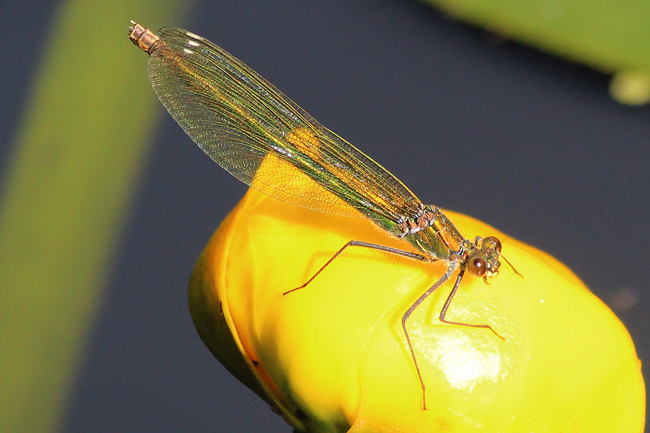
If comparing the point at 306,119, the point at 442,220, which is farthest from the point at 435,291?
the point at 306,119

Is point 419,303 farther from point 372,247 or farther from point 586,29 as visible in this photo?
point 586,29

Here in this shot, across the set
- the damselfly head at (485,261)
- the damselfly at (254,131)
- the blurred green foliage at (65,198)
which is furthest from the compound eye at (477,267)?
the blurred green foliage at (65,198)

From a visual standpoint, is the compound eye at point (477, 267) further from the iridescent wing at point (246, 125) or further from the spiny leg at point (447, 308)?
the iridescent wing at point (246, 125)

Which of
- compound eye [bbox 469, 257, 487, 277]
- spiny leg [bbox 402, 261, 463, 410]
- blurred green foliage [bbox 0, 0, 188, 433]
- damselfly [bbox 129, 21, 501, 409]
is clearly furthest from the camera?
blurred green foliage [bbox 0, 0, 188, 433]

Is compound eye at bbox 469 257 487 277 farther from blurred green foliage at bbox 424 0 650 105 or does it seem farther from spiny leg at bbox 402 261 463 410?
blurred green foliage at bbox 424 0 650 105

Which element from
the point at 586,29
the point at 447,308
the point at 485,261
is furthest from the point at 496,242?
the point at 586,29

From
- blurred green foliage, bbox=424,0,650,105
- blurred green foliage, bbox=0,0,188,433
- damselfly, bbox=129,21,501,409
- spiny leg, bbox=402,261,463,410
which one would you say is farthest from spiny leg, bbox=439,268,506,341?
blurred green foliage, bbox=424,0,650,105
